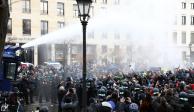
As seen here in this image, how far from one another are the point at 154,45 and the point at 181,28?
32.1m

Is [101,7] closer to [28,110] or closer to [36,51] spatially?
[36,51]

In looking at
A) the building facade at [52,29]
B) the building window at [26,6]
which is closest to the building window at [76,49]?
the building facade at [52,29]

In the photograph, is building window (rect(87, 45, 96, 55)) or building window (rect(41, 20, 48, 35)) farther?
building window (rect(87, 45, 96, 55))

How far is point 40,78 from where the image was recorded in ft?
91.5

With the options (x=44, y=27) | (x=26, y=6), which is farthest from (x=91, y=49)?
(x=26, y=6)

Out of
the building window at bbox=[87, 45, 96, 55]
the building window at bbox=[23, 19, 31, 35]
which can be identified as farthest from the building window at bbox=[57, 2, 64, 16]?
the building window at bbox=[87, 45, 96, 55]

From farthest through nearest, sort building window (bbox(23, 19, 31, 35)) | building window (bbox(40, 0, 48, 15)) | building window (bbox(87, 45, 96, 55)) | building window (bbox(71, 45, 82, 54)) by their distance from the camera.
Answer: building window (bbox(87, 45, 96, 55)), building window (bbox(40, 0, 48, 15)), building window (bbox(71, 45, 82, 54)), building window (bbox(23, 19, 31, 35))

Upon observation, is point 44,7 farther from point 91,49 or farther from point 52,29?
point 91,49

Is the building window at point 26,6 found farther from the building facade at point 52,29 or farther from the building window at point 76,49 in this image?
the building window at point 76,49

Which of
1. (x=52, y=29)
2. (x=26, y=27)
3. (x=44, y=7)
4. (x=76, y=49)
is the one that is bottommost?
(x=76, y=49)

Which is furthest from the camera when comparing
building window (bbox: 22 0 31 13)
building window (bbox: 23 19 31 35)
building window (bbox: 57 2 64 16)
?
building window (bbox: 57 2 64 16)

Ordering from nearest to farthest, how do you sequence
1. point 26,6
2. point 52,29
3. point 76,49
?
1. point 26,6
2. point 76,49
3. point 52,29

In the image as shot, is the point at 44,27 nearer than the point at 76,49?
No

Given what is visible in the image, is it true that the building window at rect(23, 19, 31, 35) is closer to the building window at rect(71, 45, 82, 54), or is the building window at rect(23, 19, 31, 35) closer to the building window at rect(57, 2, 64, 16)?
the building window at rect(57, 2, 64, 16)
